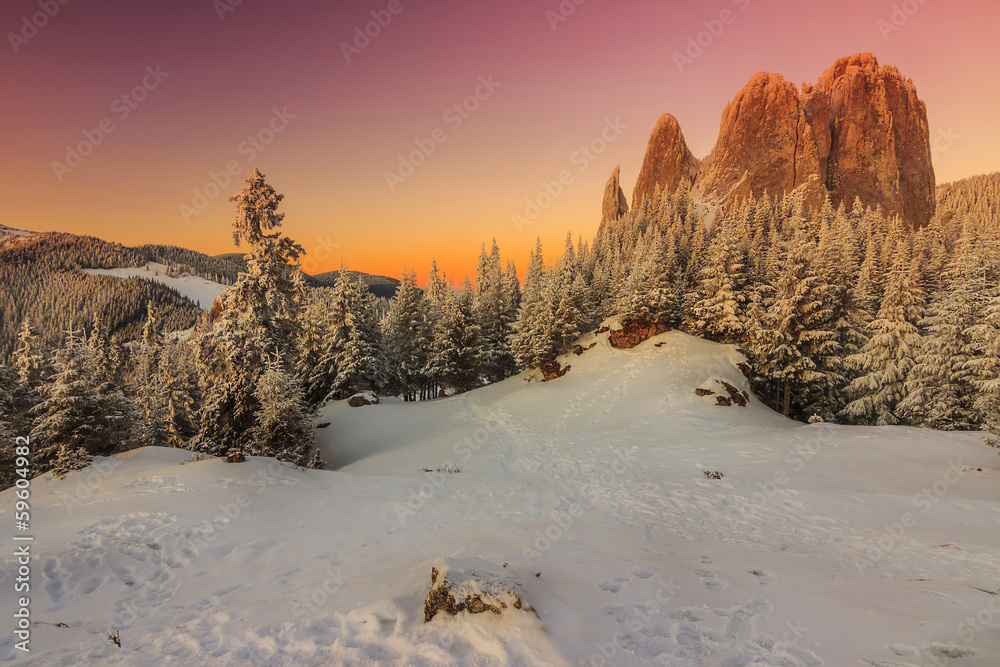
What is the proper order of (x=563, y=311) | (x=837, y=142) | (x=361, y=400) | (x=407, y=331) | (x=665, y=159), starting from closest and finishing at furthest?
(x=361, y=400) < (x=563, y=311) < (x=407, y=331) < (x=837, y=142) < (x=665, y=159)

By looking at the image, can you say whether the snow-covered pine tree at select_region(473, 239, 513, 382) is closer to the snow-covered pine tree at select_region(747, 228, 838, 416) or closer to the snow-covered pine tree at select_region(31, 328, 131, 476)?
the snow-covered pine tree at select_region(747, 228, 838, 416)

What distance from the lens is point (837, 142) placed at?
96.0 m

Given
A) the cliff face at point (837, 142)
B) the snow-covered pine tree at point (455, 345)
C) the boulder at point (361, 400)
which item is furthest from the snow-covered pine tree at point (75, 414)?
the cliff face at point (837, 142)

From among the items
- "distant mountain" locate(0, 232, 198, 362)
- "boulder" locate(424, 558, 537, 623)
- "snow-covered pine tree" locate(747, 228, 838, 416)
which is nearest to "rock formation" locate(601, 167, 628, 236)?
"snow-covered pine tree" locate(747, 228, 838, 416)

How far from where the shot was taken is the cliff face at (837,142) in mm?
92250

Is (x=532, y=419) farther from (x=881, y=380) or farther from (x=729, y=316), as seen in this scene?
(x=881, y=380)

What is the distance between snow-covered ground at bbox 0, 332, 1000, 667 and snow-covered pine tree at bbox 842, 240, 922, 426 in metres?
11.1

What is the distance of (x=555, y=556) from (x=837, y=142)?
132m

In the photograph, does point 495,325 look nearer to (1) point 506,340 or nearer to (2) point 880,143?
(1) point 506,340

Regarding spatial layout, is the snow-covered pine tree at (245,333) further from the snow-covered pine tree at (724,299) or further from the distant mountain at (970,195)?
the distant mountain at (970,195)

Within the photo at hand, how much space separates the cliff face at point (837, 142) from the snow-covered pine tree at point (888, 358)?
77.5 meters

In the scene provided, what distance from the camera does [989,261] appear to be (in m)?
23.6

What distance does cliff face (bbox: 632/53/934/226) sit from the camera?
92250mm

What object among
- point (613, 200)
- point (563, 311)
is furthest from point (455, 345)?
point (613, 200)
